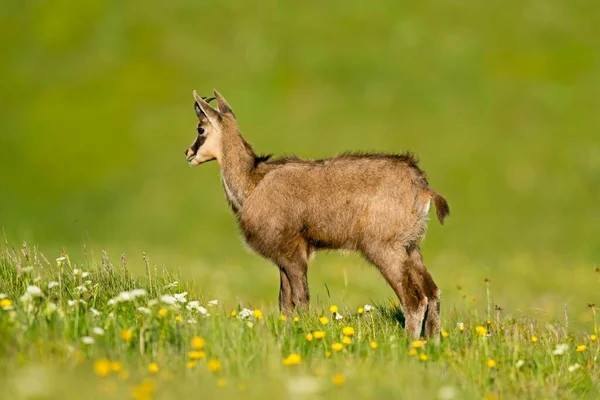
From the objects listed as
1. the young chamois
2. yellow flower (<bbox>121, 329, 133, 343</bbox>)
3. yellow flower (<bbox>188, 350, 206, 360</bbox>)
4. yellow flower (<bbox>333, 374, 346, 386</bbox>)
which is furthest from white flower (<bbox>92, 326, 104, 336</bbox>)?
the young chamois

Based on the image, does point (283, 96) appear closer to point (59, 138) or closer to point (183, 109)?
point (183, 109)

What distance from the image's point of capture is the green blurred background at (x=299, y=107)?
32281 millimetres

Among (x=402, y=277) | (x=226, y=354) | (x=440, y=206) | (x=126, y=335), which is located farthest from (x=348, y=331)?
(x=440, y=206)

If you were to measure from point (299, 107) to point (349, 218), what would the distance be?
28.6 metres

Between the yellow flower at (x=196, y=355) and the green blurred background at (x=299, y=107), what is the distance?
20.8m

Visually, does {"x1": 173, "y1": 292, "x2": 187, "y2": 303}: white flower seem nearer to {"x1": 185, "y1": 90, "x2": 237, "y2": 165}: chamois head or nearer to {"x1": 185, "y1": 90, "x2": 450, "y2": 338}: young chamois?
{"x1": 185, "y1": 90, "x2": 450, "y2": 338}: young chamois

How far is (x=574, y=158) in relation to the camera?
112 ft

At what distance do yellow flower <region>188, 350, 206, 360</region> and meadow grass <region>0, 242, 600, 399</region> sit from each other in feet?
0.05

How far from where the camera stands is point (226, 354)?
278 inches

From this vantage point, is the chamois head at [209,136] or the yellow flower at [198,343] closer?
the yellow flower at [198,343]

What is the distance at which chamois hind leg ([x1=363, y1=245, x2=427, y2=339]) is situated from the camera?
9.88 m

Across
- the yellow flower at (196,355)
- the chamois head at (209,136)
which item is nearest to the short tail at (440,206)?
the chamois head at (209,136)

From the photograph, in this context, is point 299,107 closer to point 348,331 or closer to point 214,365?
point 348,331

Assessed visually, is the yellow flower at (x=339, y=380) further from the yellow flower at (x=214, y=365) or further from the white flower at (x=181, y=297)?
the white flower at (x=181, y=297)
